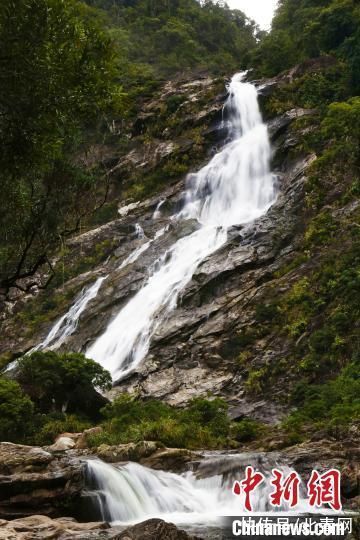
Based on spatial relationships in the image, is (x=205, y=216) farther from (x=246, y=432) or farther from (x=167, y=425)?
(x=167, y=425)

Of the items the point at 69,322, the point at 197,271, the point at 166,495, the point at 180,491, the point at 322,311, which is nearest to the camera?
the point at 166,495

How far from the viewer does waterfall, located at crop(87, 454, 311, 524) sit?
480 inches

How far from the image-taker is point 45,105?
A: 9.00m

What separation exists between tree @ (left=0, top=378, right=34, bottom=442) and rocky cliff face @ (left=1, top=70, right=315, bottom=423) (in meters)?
4.96

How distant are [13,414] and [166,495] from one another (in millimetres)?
8430

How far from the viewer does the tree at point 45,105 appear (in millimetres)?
8328

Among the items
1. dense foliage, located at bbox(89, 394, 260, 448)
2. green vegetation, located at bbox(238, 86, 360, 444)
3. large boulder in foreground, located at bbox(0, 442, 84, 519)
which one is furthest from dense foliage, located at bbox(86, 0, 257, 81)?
large boulder in foreground, located at bbox(0, 442, 84, 519)

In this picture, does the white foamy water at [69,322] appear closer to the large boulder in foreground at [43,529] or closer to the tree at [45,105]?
the tree at [45,105]

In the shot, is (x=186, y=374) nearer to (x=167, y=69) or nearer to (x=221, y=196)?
(x=221, y=196)

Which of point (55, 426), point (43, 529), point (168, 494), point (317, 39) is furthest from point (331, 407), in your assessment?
point (317, 39)

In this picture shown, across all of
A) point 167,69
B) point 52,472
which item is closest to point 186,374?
point 52,472

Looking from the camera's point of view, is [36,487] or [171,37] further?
[171,37]

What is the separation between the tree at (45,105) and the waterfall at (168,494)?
539cm

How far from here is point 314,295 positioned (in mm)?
23734
